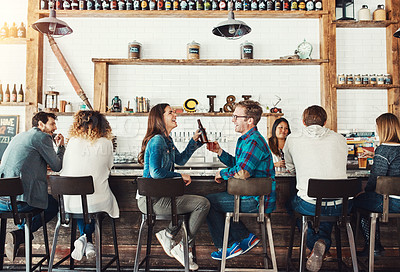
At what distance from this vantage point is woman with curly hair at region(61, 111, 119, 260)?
2.73 meters

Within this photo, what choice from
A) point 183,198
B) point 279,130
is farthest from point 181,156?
point 279,130

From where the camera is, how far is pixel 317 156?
8.70 feet

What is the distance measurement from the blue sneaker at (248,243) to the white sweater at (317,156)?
50 cm

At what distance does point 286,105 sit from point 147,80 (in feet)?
7.60

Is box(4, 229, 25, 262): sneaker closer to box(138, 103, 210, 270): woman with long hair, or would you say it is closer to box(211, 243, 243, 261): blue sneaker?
box(138, 103, 210, 270): woman with long hair

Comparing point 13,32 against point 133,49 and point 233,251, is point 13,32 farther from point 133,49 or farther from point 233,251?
point 233,251

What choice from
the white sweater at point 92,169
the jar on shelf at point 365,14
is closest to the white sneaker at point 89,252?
the white sweater at point 92,169

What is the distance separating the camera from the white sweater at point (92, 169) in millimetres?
2713

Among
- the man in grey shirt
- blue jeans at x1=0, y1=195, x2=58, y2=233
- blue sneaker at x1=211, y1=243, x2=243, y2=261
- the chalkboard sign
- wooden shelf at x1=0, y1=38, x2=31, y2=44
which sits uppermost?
wooden shelf at x1=0, y1=38, x2=31, y2=44

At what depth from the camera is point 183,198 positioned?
2.61m

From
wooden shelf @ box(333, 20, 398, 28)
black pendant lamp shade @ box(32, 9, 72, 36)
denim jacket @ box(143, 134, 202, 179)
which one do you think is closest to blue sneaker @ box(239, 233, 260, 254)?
denim jacket @ box(143, 134, 202, 179)

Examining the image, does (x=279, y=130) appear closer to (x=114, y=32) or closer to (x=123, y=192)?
(x=123, y=192)

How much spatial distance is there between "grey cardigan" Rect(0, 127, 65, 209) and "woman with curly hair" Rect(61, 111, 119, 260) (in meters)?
0.23

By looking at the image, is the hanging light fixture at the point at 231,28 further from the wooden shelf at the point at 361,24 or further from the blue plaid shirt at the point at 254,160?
the wooden shelf at the point at 361,24
